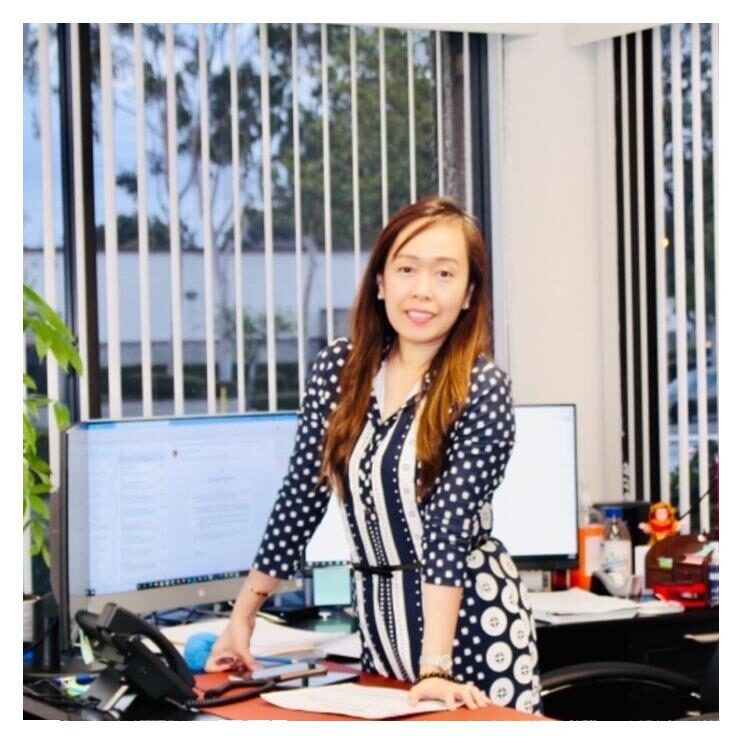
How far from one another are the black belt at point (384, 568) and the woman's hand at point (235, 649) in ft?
0.65

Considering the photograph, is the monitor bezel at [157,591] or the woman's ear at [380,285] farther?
the monitor bezel at [157,591]

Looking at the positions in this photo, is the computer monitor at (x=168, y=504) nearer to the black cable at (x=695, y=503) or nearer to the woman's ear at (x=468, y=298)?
the woman's ear at (x=468, y=298)

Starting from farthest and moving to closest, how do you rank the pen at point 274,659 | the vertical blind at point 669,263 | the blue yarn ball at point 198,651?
the vertical blind at point 669,263
the pen at point 274,659
the blue yarn ball at point 198,651

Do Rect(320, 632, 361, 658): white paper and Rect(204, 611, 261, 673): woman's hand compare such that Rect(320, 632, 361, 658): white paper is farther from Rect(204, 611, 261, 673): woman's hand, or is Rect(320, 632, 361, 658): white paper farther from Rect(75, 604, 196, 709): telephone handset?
Rect(75, 604, 196, 709): telephone handset

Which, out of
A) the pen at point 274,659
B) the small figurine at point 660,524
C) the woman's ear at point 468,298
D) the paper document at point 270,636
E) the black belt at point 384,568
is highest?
the woman's ear at point 468,298

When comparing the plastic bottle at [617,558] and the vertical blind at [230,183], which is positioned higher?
the vertical blind at [230,183]

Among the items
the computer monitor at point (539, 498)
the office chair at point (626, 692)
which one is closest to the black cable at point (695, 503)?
the computer monitor at point (539, 498)

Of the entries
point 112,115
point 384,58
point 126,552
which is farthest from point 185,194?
point 126,552

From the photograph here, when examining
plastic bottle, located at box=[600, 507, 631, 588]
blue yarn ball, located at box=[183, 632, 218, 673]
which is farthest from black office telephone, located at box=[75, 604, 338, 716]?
plastic bottle, located at box=[600, 507, 631, 588]

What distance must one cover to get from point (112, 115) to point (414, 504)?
1660 mm

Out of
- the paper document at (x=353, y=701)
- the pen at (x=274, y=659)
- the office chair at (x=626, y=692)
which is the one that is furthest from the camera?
the office chair at (x=626, y=692)

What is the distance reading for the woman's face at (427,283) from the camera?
7.76 feet
